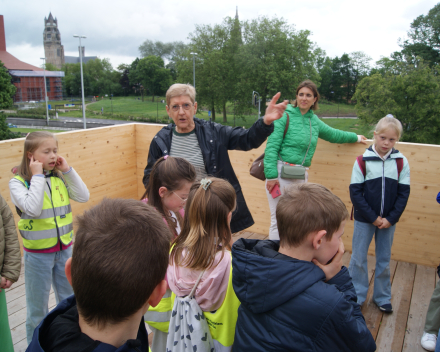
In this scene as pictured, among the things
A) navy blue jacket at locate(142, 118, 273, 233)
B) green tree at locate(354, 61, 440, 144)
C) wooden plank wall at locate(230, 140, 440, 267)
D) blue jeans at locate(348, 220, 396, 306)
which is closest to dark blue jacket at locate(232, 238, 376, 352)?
navy blue jacket at locate(142, 118, 273, 233)

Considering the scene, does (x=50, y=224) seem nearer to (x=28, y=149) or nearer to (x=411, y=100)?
(x=28, y=149)

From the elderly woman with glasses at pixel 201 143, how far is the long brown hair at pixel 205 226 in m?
1.02

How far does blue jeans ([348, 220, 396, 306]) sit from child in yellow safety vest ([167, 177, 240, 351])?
167 centimetres

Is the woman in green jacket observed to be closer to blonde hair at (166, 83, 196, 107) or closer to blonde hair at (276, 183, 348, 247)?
blonde hair at (166, 83, 196, 107)

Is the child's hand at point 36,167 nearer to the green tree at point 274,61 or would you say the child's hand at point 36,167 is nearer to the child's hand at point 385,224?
the child's hand at point 385,224

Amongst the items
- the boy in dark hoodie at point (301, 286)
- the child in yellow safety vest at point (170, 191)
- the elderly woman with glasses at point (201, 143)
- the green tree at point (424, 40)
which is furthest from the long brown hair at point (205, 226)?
the green tree at point (424, 40)

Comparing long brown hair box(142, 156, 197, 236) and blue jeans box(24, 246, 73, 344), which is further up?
long brown hair box(142, 156, 197, 236)

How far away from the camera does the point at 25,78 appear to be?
63125mm

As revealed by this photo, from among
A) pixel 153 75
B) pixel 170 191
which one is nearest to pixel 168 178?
pixel 170 191

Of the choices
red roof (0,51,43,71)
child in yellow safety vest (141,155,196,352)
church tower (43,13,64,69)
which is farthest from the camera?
church tower (43,13,64,69)

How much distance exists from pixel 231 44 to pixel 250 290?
127ft

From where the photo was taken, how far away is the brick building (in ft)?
205

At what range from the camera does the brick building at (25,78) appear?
6253 centimetres

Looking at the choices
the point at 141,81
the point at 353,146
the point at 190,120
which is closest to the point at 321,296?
the point at 190,120
